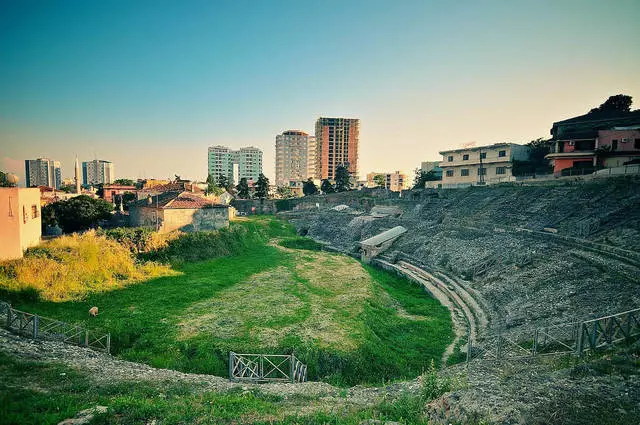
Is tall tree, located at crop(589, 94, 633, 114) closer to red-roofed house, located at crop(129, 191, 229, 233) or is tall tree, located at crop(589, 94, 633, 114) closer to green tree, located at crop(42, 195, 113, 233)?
red-roofed house, located at crop(129, 191, 229, 233)

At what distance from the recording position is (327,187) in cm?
7944

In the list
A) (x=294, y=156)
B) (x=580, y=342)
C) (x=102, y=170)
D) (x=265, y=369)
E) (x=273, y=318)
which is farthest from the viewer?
(x=102, y=170)

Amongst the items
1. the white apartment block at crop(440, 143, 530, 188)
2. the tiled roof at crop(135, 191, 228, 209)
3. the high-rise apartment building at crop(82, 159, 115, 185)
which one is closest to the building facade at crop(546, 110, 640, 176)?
the white apartment block at crop(440, 143, 530, 188)

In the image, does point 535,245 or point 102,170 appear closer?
point 535,245

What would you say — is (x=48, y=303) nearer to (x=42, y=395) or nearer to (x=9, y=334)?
(x=9, y=334)

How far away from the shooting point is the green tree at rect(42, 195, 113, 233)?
37.4 meters

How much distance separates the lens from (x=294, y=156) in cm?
13975

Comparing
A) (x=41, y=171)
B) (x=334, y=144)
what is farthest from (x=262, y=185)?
(x=41, y=171)

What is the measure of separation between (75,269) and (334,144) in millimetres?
120337

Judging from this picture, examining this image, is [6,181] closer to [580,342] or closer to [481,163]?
[580,342]

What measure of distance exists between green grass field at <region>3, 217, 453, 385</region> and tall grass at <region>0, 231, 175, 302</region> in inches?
31.8

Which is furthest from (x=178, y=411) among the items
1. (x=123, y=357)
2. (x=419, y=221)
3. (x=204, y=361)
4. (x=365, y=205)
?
(x=365, y=205)

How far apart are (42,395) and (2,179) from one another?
75.8ft

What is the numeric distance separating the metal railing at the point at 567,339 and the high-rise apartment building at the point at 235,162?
145539 mm
